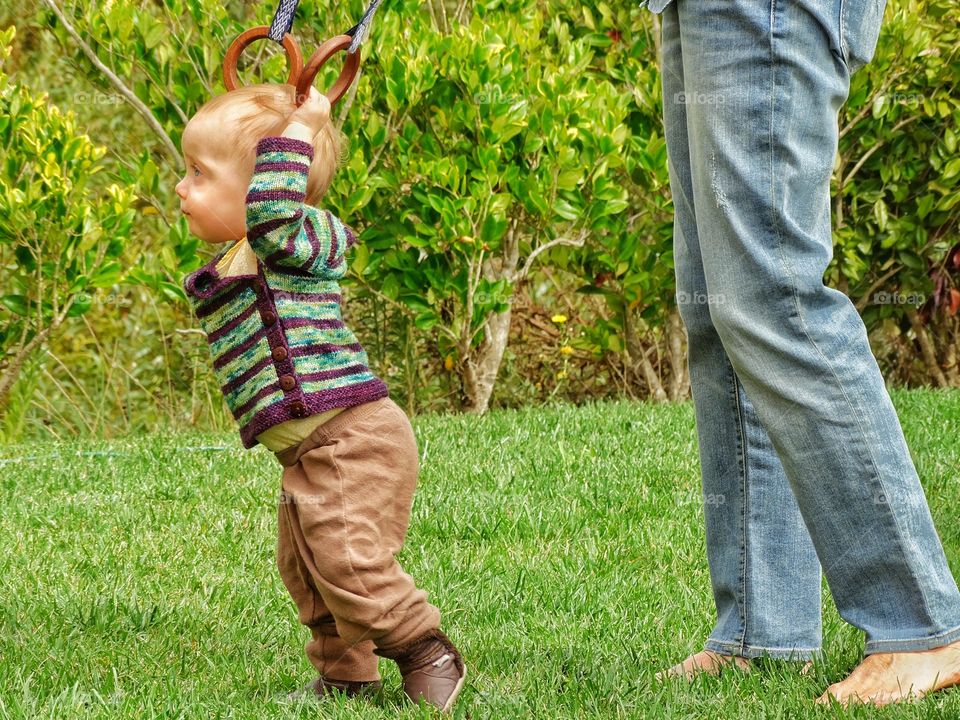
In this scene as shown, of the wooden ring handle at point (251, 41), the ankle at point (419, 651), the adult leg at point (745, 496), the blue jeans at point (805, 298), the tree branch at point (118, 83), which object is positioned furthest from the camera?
the tree branch at point (118, 83)

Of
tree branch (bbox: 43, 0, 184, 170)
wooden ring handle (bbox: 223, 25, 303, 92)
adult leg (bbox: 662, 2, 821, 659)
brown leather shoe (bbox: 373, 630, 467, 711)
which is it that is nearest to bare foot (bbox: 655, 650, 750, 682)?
adult leg (bbox: 662, 2, 821, 659)

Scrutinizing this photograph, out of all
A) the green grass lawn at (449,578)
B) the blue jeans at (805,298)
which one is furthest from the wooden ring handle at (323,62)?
the green grass lawn at (449,578)

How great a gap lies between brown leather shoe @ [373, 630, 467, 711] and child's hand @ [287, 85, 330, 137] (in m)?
0.93

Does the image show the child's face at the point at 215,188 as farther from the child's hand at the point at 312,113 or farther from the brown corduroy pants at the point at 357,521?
the brown corduroy pants at the point at 357,521

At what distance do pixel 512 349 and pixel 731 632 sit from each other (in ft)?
15.9

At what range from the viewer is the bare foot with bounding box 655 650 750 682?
2.34 metres

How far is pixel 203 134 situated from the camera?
2184 millimetres

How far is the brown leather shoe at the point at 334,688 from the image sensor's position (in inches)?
91.3

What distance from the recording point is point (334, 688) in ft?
7.57

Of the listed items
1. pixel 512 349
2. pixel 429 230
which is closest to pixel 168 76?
pixel 429 230

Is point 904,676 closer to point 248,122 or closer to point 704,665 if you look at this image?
point 704,665

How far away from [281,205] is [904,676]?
1298mm

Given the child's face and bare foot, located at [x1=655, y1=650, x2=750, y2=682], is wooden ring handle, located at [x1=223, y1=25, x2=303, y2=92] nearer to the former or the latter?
the child's face

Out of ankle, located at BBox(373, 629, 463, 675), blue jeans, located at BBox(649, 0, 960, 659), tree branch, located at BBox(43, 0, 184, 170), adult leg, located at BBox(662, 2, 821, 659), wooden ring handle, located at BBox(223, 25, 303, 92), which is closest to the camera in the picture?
blue jeans, located at BBox(649, 0, 960, 659)
